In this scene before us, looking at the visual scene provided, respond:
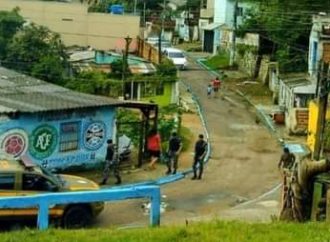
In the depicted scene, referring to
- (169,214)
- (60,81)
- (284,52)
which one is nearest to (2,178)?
(169,214)

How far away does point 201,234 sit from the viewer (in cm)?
983

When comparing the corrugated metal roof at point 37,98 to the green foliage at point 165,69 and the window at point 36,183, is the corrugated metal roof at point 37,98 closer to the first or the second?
the window at point 36,183

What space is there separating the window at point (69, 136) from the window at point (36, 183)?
6.32m

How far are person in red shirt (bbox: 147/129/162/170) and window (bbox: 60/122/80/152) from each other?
2334 millimetres

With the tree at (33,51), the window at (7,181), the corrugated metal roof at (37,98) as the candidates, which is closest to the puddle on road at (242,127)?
the tree at (33,51)

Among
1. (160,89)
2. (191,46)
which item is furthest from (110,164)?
(191,46)

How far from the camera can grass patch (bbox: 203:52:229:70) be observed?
55925mm

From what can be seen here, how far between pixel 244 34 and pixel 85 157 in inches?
1314

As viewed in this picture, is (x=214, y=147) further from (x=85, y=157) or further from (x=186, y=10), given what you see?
(x=186, y=10)

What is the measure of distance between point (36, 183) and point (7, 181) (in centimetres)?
61

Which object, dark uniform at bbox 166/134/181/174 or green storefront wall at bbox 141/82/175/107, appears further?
green storefront wall at bbox 141/82/175/107

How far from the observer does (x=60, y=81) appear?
114 feet

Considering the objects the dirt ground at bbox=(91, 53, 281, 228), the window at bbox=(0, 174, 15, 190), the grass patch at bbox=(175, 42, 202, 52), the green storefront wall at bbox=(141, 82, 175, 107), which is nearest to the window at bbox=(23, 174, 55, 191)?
the window at bbox=(0, 174, 15, 190)

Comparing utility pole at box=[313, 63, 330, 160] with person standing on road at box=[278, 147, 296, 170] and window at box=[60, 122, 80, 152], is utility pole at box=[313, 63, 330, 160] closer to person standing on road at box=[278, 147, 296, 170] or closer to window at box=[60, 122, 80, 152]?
person standing on road at box=[278, 147, 296, 170]
